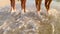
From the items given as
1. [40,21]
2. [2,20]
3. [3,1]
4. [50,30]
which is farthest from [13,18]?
[3,1]

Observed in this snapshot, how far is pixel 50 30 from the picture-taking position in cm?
108

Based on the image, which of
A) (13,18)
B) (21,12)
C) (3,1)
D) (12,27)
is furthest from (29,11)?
(3,1)

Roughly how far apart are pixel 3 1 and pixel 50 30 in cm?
80

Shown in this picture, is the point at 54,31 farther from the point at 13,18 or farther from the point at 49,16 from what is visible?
the point at 13,18

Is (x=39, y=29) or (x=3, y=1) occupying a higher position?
(x=3, y=1)

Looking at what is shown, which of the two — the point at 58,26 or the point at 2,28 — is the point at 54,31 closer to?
the point at 58,26

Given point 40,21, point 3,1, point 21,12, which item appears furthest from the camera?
point 3,1

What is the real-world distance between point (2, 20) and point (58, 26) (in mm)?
437

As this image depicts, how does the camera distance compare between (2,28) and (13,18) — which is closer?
(2,28)

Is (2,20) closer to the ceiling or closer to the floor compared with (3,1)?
closer to the floor

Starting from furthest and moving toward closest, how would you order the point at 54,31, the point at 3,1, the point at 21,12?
the point at 3,1 → the point at 21,12 → the point at 54,31

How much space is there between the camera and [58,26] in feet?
3.71

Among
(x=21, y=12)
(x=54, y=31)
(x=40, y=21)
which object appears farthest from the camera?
(x=21, y=12)

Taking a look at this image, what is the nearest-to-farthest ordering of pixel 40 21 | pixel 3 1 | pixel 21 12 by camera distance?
pixel 40 21
pixel 21 12
pixel 3 1
